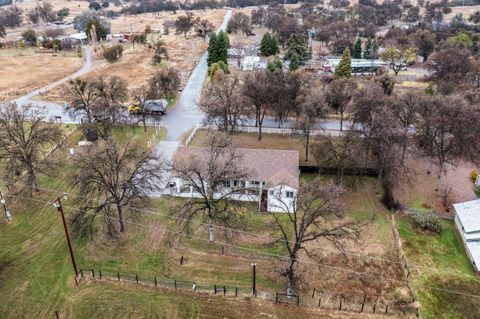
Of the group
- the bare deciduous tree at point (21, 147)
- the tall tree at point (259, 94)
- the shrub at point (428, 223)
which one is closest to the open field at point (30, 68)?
the bare deciduous tree at point (21, 147)

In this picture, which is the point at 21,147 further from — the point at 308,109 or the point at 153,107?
the point at 308,109

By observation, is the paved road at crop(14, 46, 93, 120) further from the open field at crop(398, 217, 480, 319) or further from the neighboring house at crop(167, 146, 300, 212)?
the open field at crop(398, 217, 480, 319)

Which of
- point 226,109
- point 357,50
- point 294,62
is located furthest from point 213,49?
point 357,50

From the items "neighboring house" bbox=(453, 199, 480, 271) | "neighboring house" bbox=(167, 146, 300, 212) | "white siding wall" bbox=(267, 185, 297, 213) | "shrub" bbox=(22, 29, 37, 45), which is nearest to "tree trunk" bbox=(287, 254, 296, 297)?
"neighboring house" bbox=(167, 146, 300, 212)

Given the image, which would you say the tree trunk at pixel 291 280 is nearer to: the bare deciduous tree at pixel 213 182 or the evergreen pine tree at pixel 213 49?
the bare deciduous tree at pixel 213 182

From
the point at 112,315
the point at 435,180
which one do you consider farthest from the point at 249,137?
the point at 112,315
